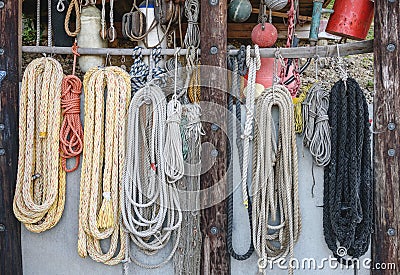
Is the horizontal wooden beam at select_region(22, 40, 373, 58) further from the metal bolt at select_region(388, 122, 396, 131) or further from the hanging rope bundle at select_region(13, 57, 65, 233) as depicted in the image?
the metal bolt at select_region(388, 122, 396, 131)

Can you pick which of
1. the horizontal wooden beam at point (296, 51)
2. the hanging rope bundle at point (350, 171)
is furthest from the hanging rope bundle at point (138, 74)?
the hanging rope bundle at point (350, 171)

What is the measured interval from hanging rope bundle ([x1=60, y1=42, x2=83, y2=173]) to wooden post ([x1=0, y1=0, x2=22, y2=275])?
0.33m

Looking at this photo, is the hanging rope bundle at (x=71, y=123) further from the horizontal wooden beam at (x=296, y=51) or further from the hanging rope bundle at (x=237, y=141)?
the hanging rope bundle at (x=237, y=141)

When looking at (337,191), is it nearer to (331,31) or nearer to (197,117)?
(197,117)

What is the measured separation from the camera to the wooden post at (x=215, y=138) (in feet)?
10.5

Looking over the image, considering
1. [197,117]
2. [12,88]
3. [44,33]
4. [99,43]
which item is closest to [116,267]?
[197,117]

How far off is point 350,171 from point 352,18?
1.17 metres

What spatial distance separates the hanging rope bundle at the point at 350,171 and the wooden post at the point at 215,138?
2.28 feet

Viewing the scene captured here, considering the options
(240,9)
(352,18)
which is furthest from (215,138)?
(352,18)

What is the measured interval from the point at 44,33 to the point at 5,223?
3.41m

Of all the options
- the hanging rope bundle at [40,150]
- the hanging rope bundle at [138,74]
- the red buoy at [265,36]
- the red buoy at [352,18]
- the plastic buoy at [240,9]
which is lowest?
the hanging rope bundle at [40,150]

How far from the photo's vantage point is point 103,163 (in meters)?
3.22

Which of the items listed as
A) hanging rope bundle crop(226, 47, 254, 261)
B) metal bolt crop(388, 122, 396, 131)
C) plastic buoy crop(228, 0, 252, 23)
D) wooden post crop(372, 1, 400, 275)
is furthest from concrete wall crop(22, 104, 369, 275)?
plastic buoy crop(228, 0, 252, 23)

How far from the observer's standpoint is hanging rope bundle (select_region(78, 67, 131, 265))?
10.3 ft
